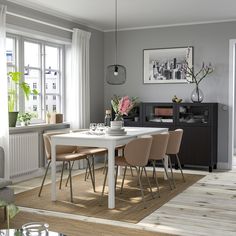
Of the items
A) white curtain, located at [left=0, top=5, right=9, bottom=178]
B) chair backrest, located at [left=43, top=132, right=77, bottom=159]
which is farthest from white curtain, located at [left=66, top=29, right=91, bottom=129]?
white curtain, located at [left=0, top=5, right=9, bottom=178]

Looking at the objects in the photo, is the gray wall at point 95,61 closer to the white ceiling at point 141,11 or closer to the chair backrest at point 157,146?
the white ceiling at point 141,11

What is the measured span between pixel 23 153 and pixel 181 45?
3441 mm

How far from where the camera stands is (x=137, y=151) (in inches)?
187

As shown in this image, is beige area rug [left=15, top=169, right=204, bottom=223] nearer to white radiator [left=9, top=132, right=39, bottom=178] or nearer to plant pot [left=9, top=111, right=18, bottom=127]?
white radiator [left=9, top=132, right=39, bottom=178]

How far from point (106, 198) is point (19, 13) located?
291 cm

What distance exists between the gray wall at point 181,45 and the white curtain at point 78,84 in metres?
0.96

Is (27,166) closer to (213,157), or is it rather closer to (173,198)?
(173,198)

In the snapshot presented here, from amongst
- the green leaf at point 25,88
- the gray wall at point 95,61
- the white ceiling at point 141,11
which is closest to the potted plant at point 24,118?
the green leaf at point 25,88

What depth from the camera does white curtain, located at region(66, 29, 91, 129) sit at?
702 cm

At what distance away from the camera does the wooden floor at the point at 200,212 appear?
382cm

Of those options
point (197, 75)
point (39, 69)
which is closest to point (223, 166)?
point (197, 75)

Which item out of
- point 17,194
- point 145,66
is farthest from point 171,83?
point 17,194

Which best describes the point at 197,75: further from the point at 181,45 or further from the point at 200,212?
the point at 200,212

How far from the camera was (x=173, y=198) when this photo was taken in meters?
4.98
